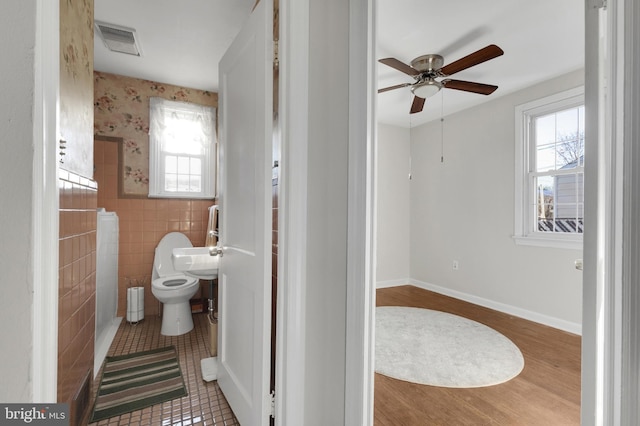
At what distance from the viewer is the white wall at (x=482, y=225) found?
2.93 metres

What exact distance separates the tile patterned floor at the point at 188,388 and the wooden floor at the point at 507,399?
0.93m

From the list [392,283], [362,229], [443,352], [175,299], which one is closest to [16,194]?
[362,229]

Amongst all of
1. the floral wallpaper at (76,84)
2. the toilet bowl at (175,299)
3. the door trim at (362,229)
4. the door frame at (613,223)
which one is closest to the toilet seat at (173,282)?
the toilet bowl at (175,299)

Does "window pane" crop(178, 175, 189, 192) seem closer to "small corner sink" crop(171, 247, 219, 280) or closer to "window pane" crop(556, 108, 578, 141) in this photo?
"small corner sink" crop(171, 247, 219, 280)

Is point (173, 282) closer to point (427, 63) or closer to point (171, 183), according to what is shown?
point (171, 183)

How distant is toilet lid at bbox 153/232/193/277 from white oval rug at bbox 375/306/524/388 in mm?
2222

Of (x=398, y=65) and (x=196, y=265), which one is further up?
(x=398, y=65)

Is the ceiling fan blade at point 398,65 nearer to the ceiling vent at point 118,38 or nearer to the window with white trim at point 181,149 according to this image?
the ceiling vent at point 118,38

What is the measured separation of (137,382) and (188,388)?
356 millimetres

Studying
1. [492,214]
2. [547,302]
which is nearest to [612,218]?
[547,302]

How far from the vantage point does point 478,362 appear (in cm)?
220

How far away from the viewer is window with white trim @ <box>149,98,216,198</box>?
10.2ft

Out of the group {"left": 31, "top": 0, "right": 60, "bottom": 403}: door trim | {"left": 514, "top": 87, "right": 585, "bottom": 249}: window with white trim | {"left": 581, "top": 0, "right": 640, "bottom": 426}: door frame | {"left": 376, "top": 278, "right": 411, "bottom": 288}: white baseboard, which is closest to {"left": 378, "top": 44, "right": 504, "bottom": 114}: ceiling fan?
{"left": 514, "top": 87, "right": 585, "bottom": 249}: window with white trim

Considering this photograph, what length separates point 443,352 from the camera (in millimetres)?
2361
